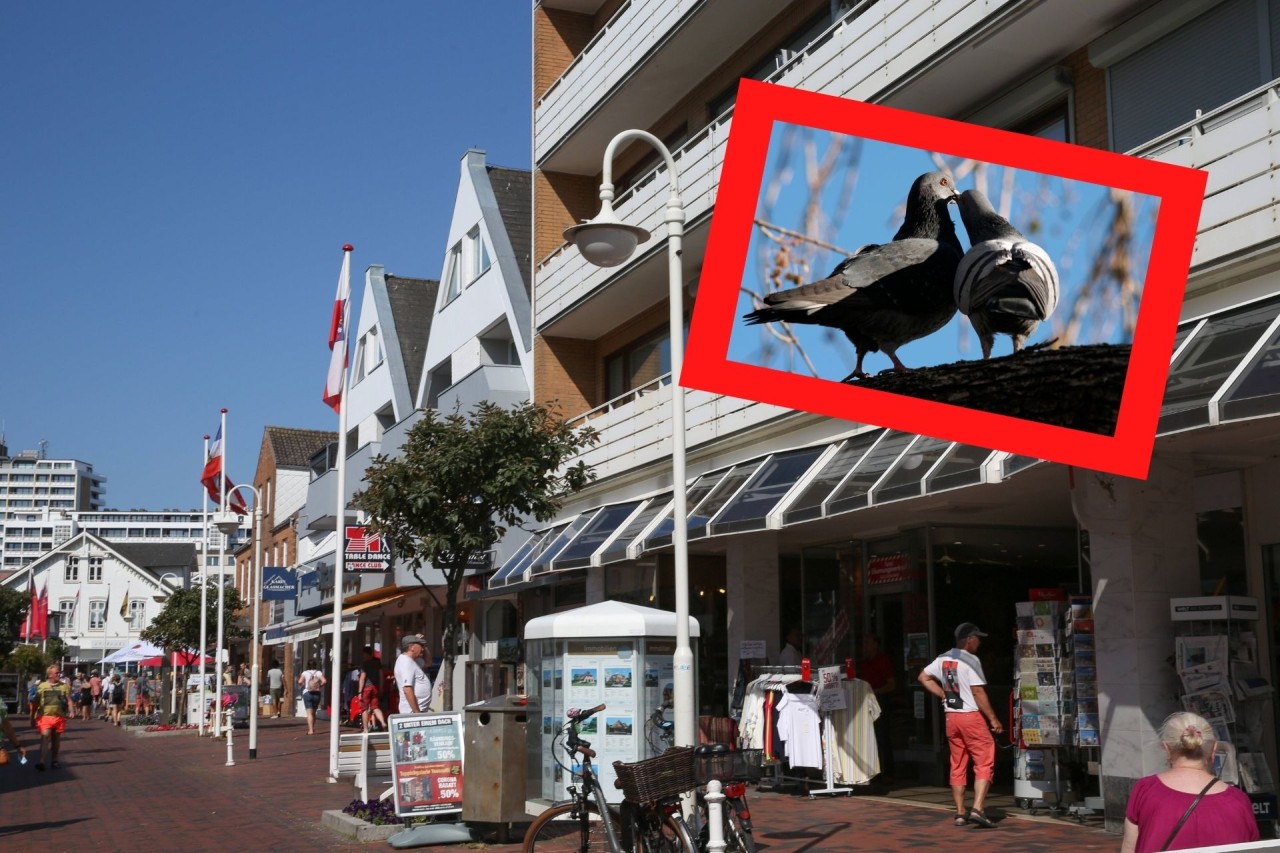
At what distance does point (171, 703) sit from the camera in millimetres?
42906

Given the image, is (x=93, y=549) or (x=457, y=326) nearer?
(x=457, y=326)

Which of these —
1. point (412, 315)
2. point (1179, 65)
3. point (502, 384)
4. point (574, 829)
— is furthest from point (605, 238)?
point (412, 315)

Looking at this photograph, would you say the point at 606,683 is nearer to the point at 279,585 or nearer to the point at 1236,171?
the point at 1236,171

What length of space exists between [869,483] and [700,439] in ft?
19.0

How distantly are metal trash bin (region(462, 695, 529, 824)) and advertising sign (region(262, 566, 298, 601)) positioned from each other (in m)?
29.7

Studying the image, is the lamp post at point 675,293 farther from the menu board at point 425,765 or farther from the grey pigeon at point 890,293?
the menu board at point 425,765

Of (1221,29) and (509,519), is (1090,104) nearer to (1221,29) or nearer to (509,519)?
(1221,29)

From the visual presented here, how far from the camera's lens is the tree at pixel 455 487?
59.3 feet

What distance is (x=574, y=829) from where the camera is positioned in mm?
9648

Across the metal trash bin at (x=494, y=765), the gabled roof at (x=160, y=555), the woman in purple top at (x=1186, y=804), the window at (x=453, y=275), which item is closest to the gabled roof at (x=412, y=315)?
the window at (x=453, y=275)

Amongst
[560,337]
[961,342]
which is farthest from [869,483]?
[560,337]

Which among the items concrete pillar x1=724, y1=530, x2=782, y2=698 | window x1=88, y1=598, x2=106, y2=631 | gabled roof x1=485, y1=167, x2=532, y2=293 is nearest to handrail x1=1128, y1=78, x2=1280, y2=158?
concrete pillar x1=724, y1=530, x2=782, y2=698

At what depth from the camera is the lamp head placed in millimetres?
9602

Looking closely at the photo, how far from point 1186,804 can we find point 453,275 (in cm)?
3073
